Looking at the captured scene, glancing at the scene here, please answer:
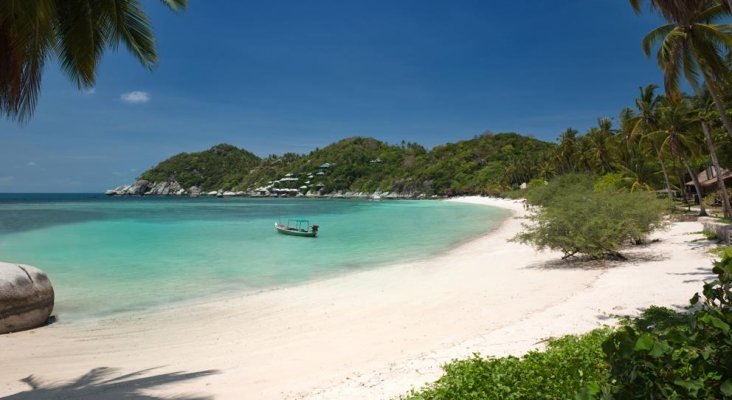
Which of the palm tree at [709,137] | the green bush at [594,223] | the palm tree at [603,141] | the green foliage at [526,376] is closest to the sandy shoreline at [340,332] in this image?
the green foliage at [526,376]

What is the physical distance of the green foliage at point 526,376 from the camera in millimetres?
4238

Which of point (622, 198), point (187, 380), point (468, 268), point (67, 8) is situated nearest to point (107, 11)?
point (67, 8)

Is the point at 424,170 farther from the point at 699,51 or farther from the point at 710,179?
the point at 699,51

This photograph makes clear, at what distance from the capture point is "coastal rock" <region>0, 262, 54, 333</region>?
10.3 m

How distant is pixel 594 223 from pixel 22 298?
16.2m

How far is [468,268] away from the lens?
16422mm

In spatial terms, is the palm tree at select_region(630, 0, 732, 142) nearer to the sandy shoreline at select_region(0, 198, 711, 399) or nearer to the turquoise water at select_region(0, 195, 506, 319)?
the sandy shoreline at select_region(0, 198, 711, 399)

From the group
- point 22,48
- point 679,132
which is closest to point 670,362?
point 22,48

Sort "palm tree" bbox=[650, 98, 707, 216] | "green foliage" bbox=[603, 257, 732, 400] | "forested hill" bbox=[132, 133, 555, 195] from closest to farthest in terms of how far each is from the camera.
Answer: "green foliage" bbox=[603, 257, 732, 400]
"palm tree" bbox=[650, 98, 707, 216]
"forested hill" bbox=[132, 133, 555, 195]

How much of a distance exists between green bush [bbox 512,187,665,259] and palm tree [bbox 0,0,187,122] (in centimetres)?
1260

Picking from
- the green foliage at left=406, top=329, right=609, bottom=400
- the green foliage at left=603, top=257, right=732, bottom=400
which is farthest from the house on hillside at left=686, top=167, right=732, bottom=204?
the green foliage at left=603, top=257, right=732, bottom=400

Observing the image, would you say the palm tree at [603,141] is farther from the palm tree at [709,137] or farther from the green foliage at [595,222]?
the green foliage at [595,222]

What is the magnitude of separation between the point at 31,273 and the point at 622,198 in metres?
18.6

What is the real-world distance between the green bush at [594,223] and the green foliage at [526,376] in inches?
367
